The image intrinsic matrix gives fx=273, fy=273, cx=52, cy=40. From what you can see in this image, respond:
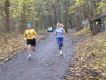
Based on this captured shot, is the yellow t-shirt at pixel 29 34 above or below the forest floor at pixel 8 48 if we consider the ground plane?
above

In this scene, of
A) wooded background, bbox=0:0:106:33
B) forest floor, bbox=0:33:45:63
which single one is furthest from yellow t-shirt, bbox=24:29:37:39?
wooded background, bbox=0:0:106:33

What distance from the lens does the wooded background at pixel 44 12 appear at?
3835 cm

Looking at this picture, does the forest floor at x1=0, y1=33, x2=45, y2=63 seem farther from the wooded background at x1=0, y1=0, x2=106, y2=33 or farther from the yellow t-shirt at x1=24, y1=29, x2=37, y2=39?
the wooded background at x1=0, y1=0, x2=106, y2=33

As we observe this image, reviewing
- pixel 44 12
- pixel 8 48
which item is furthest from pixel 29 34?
pixel 44 12

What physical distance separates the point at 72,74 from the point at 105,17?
1950 centimetres

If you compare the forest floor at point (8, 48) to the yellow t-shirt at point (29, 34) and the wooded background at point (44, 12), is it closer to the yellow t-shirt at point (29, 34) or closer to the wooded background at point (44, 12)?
the yellow t-shirt at point (29, 34)

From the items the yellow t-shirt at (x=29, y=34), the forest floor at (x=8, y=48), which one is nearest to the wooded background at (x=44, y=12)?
the forest floor at (x=8, y=48)

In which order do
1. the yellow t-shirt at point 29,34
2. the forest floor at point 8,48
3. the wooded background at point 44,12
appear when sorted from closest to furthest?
the yellow t-shirt at point 29,34
the forest floor at point 8,48
the wooded background at point 44,12

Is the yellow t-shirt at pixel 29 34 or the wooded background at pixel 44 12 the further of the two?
the wooded background at pixel 44 12

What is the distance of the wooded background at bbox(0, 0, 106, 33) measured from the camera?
38.3 metres

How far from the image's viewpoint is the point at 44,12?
87.2 metres

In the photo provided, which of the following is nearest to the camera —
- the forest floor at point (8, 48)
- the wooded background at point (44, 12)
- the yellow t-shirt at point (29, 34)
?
the yellow t-shirt at point (29, 34)

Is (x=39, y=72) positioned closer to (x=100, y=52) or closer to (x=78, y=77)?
(x=78, y=77)

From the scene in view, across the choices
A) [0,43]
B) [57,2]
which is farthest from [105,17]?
[57,2]
